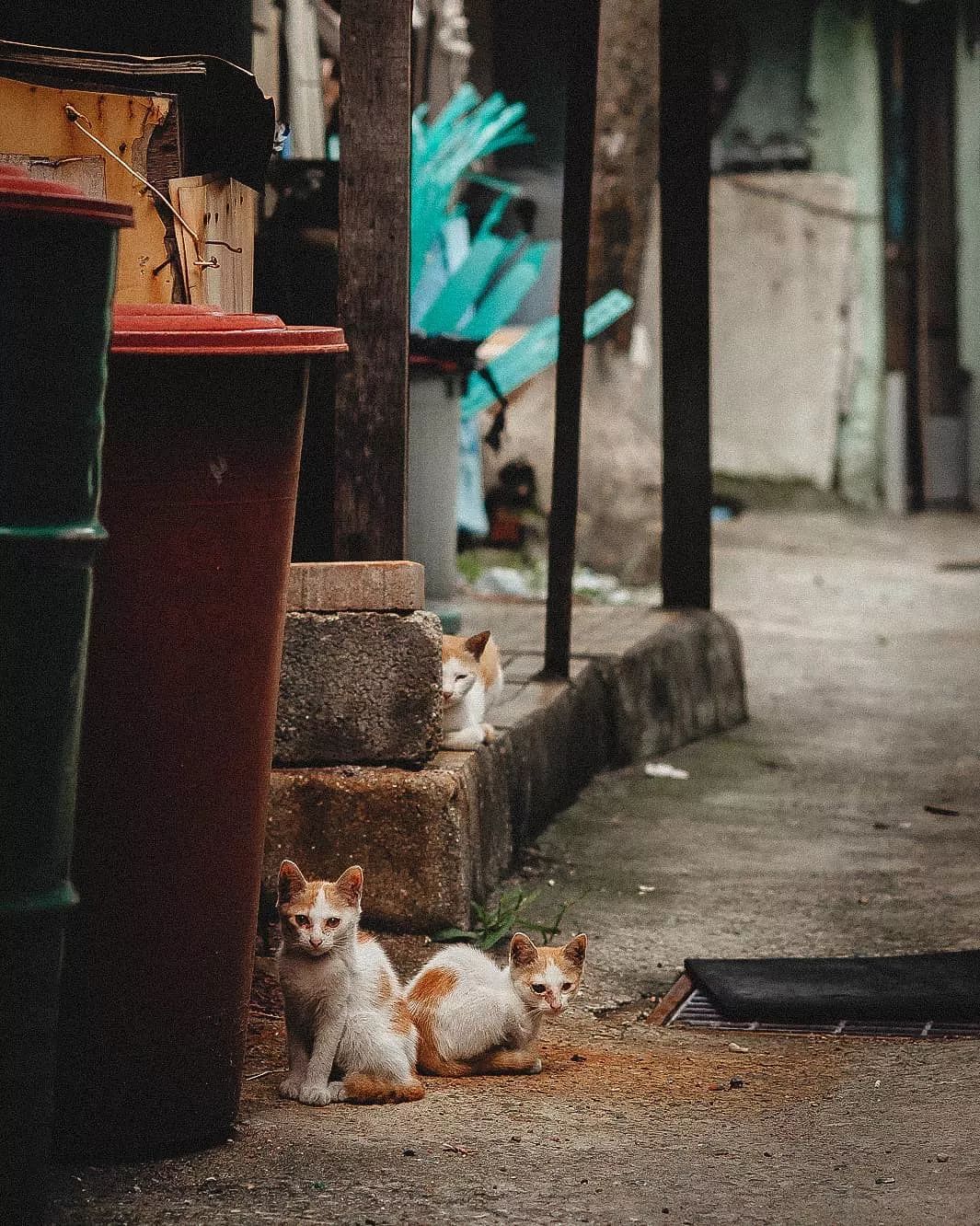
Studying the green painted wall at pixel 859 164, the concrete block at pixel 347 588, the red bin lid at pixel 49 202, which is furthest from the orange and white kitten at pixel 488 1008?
the green painted wall at pixel 859 164

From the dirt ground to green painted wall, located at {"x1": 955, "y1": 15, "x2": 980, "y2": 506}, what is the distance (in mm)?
7353

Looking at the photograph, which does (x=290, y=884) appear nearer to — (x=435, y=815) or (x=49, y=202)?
(x=435, y=815)

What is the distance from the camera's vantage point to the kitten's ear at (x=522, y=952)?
10.6 feet

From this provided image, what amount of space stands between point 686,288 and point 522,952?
12.1 feet

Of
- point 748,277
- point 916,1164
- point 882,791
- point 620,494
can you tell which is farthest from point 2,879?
point 748,277

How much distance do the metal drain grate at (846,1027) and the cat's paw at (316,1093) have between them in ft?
2.97

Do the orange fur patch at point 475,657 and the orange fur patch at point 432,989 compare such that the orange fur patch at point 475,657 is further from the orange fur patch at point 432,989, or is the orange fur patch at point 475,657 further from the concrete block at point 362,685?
the orange fur patch at point 432,989

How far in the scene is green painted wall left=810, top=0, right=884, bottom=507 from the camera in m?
13.8

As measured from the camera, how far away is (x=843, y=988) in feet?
12.1

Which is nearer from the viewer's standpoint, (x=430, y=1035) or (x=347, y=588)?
(x=430, y=1035)

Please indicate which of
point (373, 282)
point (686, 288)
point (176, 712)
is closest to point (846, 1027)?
point (176, 712)

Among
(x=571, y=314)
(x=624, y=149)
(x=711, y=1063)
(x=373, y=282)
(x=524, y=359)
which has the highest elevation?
(x=624, y=149)

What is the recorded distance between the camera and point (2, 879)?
2.17m

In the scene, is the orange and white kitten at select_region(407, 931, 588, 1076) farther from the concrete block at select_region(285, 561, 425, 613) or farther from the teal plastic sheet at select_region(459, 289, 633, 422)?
the teal plastic sheet at select_region(459, 289, 633, 422)
